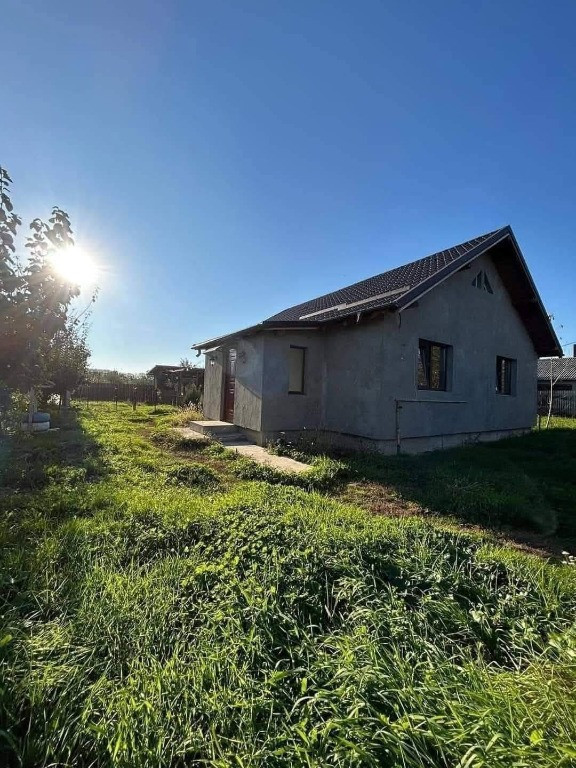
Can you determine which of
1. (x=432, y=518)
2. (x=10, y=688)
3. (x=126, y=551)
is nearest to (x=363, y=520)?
(x=432, y=518)

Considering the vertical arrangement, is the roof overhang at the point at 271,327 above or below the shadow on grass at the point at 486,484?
above

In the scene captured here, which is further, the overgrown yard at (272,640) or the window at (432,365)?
the window at (432,365)

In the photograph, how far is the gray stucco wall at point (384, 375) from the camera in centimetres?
934

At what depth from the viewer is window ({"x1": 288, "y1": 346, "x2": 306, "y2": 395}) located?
10844 mm

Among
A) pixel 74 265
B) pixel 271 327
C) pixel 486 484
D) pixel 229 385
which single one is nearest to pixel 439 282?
pixel 271 327

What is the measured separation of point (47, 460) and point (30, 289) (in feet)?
16.0

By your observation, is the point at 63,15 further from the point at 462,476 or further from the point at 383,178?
the point at 462,476

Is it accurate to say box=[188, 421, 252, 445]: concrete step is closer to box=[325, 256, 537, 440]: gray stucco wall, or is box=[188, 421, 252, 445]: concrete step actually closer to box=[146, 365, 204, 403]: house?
box=[325, 256, 537, 440]: gray stucco wall

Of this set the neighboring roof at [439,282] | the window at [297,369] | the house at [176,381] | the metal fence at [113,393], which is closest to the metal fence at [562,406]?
the neighboring roof at [439,282]

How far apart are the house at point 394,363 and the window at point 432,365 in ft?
0.09

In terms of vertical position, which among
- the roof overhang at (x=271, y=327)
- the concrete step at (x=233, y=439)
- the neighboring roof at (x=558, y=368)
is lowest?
the concrete step at (x=233, y=439)

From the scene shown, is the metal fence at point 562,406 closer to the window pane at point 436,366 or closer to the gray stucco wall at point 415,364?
the gray stucco wall at point 415,364

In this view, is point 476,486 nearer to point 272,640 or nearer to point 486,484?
point 486,484

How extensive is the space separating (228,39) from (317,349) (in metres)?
6.87
